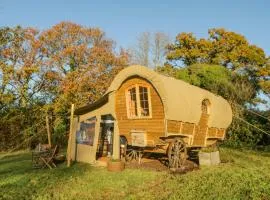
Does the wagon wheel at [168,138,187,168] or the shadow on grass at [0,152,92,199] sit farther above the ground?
the wagon wheel at [168,138,187,168]

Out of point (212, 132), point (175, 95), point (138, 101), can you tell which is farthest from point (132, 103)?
point (212, 132)

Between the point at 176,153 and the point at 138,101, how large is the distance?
2.96 metres

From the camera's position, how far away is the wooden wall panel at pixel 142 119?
1428cm

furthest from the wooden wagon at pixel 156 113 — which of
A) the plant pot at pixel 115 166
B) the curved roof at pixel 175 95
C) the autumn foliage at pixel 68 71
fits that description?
the autumn foliage at pixel 68 71

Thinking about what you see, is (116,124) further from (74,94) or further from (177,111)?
(74,94)

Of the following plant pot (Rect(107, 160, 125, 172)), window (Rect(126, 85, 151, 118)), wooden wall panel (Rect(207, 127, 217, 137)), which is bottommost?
plant pot (Rect(107, 160, 125, 172))

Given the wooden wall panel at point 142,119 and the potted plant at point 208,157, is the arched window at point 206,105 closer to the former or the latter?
the potted plant at point 208,157

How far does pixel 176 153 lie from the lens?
14562 mm

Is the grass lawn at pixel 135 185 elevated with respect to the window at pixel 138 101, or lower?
lower

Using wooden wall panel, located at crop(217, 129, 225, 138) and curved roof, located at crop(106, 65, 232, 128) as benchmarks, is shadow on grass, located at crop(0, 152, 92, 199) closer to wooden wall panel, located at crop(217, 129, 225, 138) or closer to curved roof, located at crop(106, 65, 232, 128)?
curved roof, located at crop(106, 65, 232, 128)

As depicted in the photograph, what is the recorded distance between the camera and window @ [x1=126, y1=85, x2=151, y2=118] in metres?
14.9

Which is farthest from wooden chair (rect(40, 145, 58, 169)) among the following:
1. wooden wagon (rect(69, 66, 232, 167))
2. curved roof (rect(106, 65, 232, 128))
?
curved roof (rect(106, 65, 232, 128))

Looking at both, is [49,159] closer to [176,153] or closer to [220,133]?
[176,153]

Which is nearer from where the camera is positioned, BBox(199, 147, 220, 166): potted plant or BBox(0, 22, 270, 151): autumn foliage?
BBox(199, 147, 220, 166): potted plant
